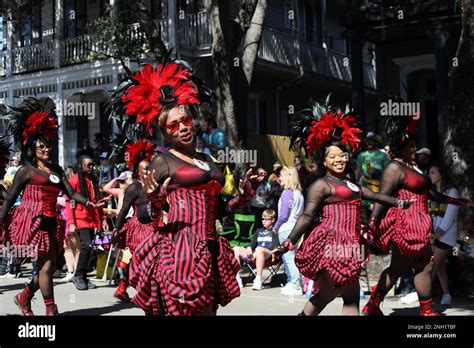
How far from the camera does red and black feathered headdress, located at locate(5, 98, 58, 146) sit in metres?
8.81

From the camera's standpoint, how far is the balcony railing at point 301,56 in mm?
22591

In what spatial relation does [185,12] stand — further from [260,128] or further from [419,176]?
[419,176]

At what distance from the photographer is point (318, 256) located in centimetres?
716

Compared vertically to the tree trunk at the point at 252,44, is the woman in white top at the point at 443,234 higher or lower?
lower

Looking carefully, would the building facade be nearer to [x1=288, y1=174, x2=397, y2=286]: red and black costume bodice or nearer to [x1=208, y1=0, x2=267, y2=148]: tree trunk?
[x1=208, y1=0, x2=267, y2=148]: tree trunk

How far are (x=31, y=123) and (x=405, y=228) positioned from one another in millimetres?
4239

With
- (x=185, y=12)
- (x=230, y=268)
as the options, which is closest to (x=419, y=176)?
(x=230, y=268)

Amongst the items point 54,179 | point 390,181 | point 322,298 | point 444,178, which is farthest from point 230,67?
point 322,298

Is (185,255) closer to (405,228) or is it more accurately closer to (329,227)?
(329,227)

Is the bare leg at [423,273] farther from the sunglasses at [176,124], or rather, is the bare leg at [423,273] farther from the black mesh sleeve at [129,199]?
the sunglasses at [176,124]

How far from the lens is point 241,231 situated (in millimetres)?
12422

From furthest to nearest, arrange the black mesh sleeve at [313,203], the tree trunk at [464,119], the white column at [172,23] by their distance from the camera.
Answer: the white column at [172,23] < the tree trunk at [464,119] < the black mesh sleeve at [313,203]

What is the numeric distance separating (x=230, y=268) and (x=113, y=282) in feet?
23.3

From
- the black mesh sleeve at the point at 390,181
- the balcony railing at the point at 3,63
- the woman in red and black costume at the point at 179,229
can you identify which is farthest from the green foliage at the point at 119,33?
the woman in red and black costume at the point at 179,229
